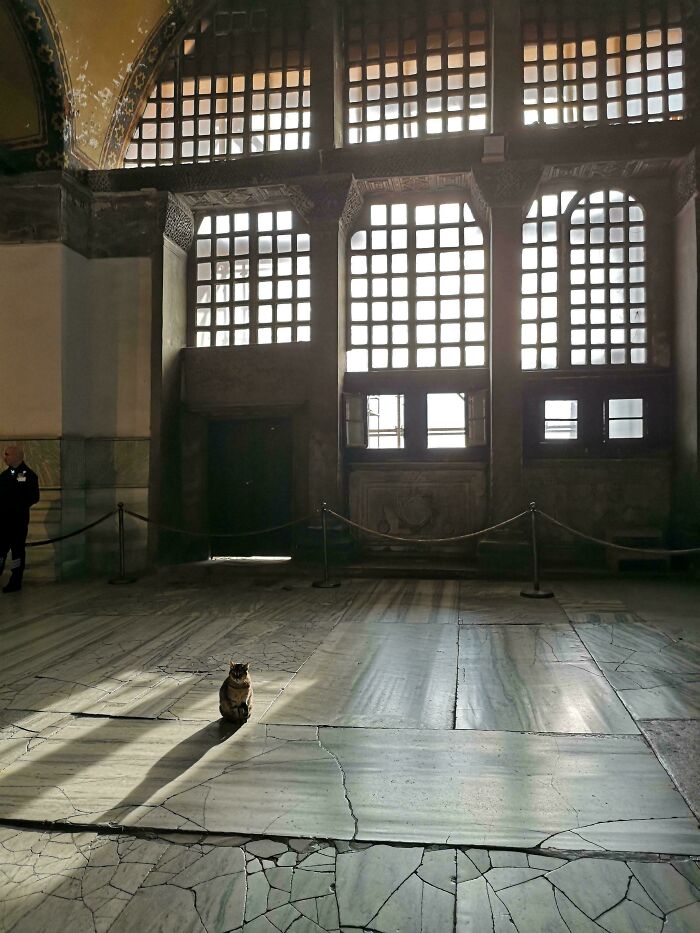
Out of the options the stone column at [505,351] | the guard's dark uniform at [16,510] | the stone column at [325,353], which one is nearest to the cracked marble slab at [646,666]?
the stone column at [505,351]

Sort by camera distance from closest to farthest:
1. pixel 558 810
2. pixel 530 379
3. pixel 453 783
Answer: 1. pixel 558 810
2. pixel 453 783
3. pixel 530 379

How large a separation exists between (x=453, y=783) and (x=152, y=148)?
9.39 meters

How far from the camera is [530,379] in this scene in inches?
330

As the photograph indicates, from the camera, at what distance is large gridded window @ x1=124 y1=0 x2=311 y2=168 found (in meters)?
8.65

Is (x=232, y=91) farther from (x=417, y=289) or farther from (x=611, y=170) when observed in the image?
(x=611, y=170)

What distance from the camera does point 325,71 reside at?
830 centimetres

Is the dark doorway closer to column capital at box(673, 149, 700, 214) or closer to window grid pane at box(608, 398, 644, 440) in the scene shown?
window grid pane at box(608, 398, 644, 440)

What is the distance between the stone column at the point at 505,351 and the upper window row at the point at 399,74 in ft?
4.08

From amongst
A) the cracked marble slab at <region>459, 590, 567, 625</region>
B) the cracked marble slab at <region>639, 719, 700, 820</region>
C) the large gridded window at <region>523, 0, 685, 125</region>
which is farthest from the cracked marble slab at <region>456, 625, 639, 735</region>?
the large gridded window at <region>523, 0, 685, 125</region>

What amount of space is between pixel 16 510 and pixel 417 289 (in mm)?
6000

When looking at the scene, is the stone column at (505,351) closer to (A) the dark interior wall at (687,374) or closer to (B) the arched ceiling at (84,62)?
(A) the dark interior wall at (687,374)

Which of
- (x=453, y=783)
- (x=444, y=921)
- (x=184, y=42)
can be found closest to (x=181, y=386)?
(x=184, y=42)

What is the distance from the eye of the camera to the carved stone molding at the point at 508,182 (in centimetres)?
788

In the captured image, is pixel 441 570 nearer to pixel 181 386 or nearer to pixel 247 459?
pixel 247 459
